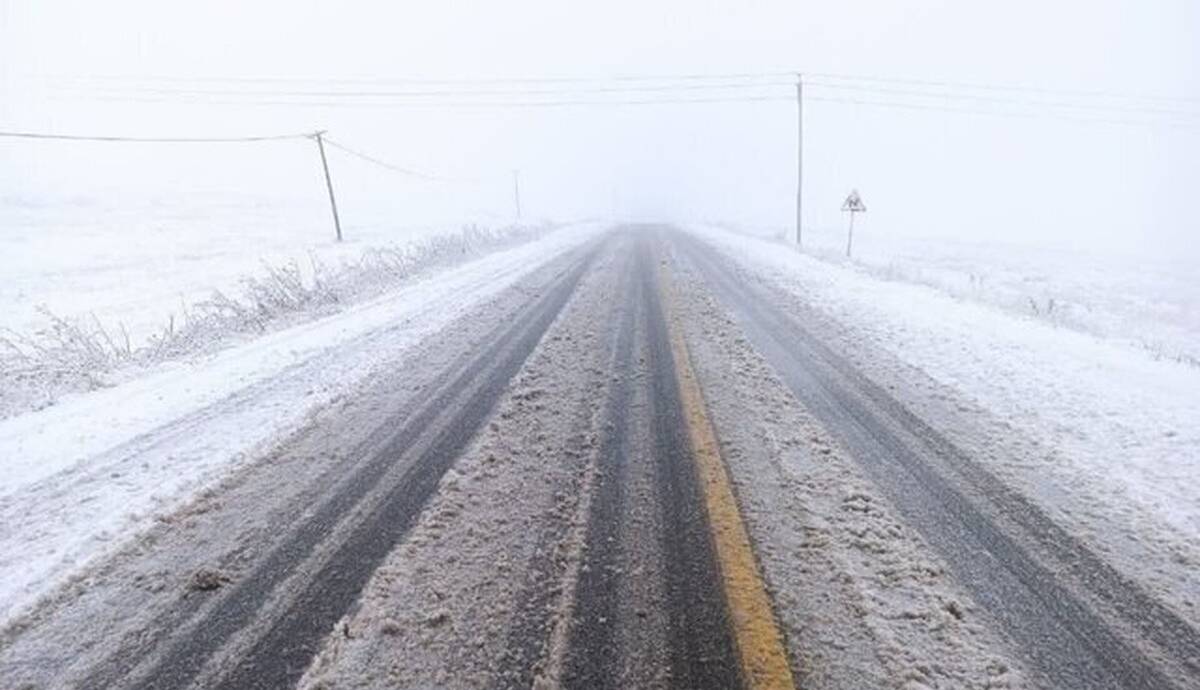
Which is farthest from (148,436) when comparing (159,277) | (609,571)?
(159,277)

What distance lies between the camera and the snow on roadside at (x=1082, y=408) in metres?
3.95

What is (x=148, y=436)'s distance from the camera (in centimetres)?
Answer: 561

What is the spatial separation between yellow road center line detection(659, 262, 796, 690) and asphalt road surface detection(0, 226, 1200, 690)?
1 centimetres

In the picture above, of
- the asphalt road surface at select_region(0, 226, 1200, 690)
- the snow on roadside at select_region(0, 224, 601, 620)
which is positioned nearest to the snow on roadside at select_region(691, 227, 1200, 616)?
the asphalt road surface at select_region(0, 226, 1200, 690)

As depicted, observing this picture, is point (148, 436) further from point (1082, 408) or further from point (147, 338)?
point (1082, 408)

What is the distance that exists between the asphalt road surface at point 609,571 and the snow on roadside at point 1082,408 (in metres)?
0.39

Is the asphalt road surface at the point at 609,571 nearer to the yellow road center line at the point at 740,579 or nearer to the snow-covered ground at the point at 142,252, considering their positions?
the yellow road center line at the point at 740,579

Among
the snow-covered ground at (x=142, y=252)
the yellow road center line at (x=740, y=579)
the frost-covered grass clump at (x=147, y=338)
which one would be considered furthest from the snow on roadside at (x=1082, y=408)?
the snow-covered ground at (x=142, y=252)

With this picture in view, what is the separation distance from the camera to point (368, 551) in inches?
140

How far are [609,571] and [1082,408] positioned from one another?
5.37 metres

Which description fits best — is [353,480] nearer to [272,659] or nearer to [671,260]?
[272,659]

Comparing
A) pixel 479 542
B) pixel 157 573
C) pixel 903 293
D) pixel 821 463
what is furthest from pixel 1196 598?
pixel 903 293

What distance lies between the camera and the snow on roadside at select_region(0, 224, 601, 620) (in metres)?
3.88

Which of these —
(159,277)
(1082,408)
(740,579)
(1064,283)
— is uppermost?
(740,579)
